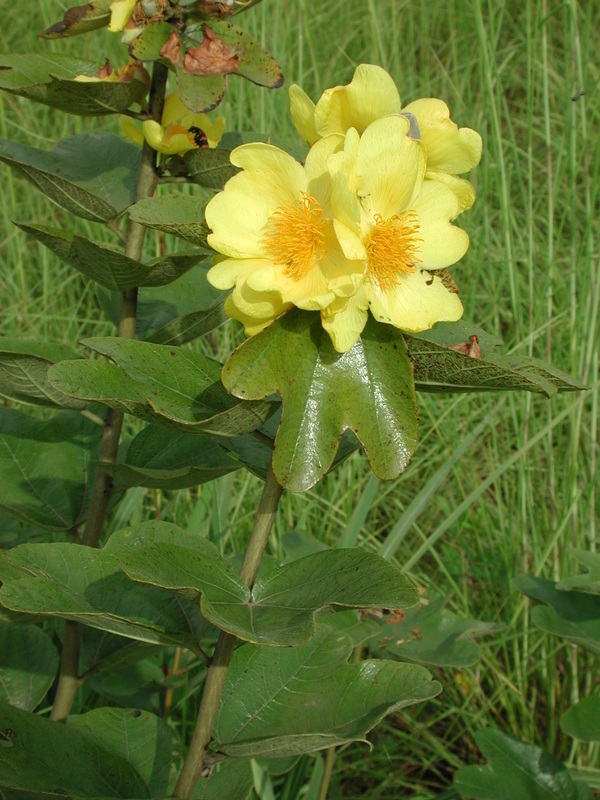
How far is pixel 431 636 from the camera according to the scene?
1389 mm

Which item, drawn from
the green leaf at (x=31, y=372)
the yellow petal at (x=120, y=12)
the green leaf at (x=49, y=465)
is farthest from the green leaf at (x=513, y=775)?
the yellow petal at (x=120, y=12)

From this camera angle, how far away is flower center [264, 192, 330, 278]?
2.43 feet

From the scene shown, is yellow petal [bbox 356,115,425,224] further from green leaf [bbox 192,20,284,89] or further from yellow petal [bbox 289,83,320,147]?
green leaf [bbox 192,20,284,89]

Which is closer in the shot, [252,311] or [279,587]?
[252,311]

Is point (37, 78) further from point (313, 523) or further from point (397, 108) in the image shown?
point (313, 523)

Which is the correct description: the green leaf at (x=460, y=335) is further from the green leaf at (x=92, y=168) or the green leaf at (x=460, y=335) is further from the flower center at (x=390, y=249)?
the green leaf at (x=92, y=168)

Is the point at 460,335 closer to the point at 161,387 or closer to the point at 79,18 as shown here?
the point at 161,387

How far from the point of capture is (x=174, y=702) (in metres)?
1.53

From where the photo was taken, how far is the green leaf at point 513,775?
4.21 feet

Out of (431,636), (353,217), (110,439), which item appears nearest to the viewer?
(353,217)

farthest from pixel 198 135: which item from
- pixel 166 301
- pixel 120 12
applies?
pixel 166 301

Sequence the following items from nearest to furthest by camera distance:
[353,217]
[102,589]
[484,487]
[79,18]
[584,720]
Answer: [353,217] < [102,589] < [79,18] < [584,720] < [484,487]

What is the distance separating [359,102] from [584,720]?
0.96m

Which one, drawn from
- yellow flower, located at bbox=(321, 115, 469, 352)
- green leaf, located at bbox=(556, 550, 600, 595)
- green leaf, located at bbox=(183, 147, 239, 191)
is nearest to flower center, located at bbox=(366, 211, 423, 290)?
yellow flower, located at bbox=(321, 115, 469, 352)
